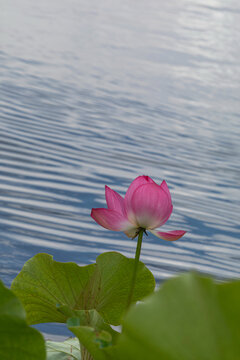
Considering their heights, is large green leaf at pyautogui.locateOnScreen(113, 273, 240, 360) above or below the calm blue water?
above

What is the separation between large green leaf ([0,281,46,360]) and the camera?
0.40 meters

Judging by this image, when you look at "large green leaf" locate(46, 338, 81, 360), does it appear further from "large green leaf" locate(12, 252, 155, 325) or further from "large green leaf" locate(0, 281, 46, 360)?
"large green leaf" locate(0, 281, 46, 360)

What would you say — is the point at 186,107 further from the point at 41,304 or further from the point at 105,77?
the point at 41,304

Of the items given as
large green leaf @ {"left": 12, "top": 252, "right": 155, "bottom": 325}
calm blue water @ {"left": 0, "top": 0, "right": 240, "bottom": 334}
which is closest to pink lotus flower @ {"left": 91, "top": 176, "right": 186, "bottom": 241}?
large green leaf @ {"left": 12, "top": 252, "right": 155, "bottom": 325}

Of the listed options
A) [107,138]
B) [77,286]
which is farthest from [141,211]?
[107,138]

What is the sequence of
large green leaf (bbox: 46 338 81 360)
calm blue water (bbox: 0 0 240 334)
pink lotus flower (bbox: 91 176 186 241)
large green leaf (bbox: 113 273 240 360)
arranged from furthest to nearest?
calm blue water (bbox: 0 0 240 334)
large green leaf (bbox: 46 338 81 360)
pink lotus flower (bbox: 91 176 186 241)
large green leaf (bbox: 113 273 240 360)

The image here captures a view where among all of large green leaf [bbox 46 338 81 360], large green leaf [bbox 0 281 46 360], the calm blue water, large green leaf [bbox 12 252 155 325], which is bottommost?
the calm blue water

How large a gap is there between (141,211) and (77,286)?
137 mm

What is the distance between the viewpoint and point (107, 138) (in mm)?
4797

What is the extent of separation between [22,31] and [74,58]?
1.31m

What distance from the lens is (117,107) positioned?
5801 mm

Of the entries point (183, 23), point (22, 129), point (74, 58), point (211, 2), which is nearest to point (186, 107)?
point (74, 58)

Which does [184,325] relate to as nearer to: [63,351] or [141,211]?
[141,211]

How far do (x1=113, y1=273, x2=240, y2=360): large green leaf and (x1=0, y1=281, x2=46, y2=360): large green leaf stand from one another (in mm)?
79
